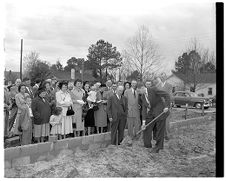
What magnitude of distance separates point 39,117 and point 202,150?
3.34 metres

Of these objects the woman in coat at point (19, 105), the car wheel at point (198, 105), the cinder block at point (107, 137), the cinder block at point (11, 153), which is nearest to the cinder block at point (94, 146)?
the cinder block at point (107, 137)

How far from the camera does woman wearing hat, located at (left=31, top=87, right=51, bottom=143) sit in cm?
543

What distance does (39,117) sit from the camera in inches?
215

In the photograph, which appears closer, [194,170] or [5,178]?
[5,178]

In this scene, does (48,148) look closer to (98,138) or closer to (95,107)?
(98,138)

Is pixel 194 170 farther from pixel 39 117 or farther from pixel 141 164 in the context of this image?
pixel 39 117

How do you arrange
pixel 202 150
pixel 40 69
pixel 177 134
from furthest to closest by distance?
pixel 40 69 < pixel 177 134 < pixel 202 150

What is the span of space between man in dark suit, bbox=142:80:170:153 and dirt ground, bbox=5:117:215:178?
0.23m

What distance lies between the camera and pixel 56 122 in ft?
18.4

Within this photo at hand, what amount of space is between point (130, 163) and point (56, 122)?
1.55 meters

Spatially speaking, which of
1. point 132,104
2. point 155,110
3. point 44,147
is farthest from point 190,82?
Answer: point 44,147

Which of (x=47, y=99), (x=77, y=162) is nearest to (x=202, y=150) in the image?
(x=77, y=162)

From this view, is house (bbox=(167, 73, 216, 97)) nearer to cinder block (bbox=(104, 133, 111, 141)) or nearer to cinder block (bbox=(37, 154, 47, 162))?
cinder block (bbox=(104, 133, 111, 141))

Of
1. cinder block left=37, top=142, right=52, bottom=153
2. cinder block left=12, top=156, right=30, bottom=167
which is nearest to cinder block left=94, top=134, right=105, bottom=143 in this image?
cinder block left=37, top=142, right=52, bottom=153
